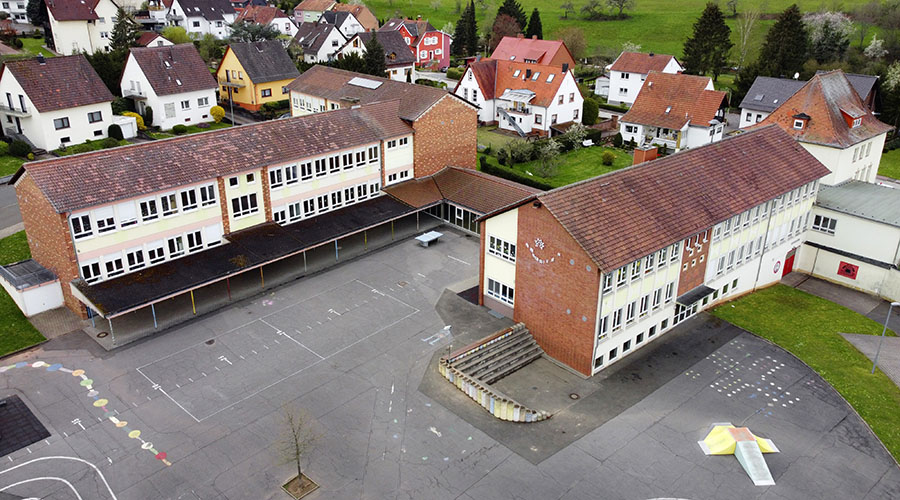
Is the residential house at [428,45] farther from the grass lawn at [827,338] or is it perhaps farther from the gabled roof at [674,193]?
the grass lawn at [827,338]

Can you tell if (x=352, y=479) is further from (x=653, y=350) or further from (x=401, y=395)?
(x=653, y=350)

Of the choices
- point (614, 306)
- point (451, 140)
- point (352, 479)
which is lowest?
point (352, 479)

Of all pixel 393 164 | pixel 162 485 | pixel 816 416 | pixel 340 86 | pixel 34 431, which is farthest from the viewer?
pixel 340 86

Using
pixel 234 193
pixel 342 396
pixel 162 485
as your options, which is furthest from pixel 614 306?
pixel 234 193

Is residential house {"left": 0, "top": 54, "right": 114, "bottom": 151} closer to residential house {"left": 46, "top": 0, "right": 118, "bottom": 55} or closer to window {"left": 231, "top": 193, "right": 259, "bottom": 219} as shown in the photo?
window {"left": 231, "top": 193, "right": 259, "bottom": 219}

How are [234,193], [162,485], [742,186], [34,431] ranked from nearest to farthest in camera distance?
[162,485] < [34,431] < [742,186] < [234,193]

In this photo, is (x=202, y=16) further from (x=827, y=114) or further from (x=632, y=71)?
(x=827, y=114)

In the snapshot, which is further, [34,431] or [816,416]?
[816,416]

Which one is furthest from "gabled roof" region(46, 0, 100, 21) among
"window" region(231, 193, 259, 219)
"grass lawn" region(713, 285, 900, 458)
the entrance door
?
the entrance door
